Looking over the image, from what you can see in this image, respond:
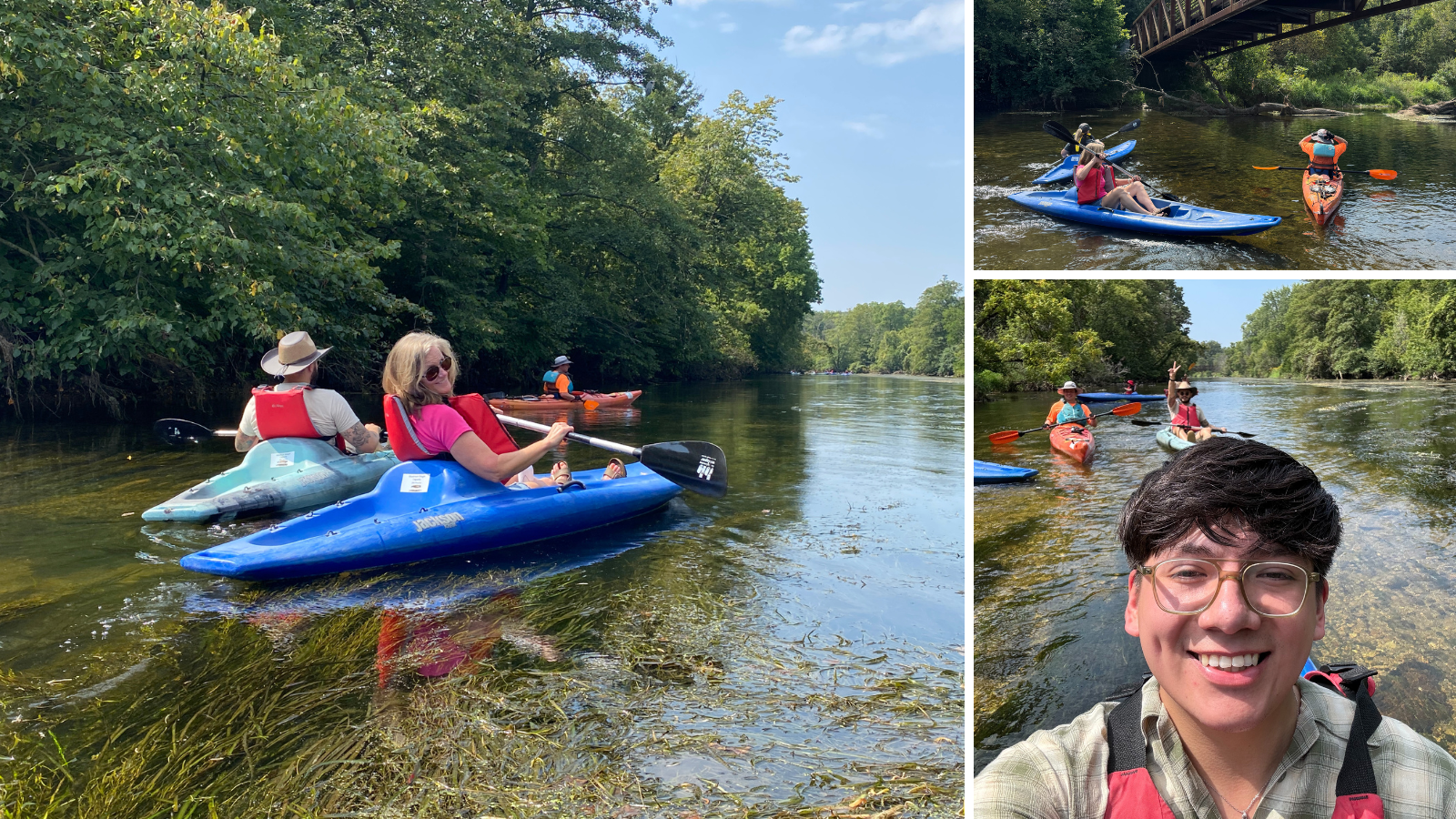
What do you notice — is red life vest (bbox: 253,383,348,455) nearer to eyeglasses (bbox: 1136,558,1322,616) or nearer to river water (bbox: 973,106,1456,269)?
river water (bbox: 973,106,1456,269)

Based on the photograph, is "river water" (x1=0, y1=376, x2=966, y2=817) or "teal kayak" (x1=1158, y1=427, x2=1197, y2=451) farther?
"teal kayak" (x1=1158, y1=427, x2=1197, y2=451)

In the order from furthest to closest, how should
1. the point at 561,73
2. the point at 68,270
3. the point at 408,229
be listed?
1. the point at 561,73
2. the point at 408,229
3. the point at 68,270

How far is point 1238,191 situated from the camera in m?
9.60

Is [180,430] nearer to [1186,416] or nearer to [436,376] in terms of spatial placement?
[436,376]

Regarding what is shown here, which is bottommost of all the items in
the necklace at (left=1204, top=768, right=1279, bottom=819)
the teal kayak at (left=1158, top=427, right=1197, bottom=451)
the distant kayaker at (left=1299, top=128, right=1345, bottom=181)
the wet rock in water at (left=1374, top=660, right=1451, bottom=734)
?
the wet rock in water at (left=1374, top=660, right=1451, bottom=734)

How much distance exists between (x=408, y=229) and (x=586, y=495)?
38.9 feet

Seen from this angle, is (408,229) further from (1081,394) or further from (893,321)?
(893,321)

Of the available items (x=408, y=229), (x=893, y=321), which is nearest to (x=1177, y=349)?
(x=408, y=229)

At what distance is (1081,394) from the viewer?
905 centimetres

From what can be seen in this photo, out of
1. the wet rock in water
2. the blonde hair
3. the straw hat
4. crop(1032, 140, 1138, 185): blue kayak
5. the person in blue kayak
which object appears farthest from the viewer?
crop(1032, 140, 1138, 185): blue kayak

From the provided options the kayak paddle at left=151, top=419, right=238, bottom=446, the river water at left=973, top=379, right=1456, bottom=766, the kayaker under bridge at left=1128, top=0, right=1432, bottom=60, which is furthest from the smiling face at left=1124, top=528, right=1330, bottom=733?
the kayak paddle at left=151, top=419, right=238, bottom=446

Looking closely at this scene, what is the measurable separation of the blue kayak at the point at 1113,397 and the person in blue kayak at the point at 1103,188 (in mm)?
2006

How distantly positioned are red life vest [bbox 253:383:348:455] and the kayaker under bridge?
726 cm

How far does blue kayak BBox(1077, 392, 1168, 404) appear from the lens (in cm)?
921
